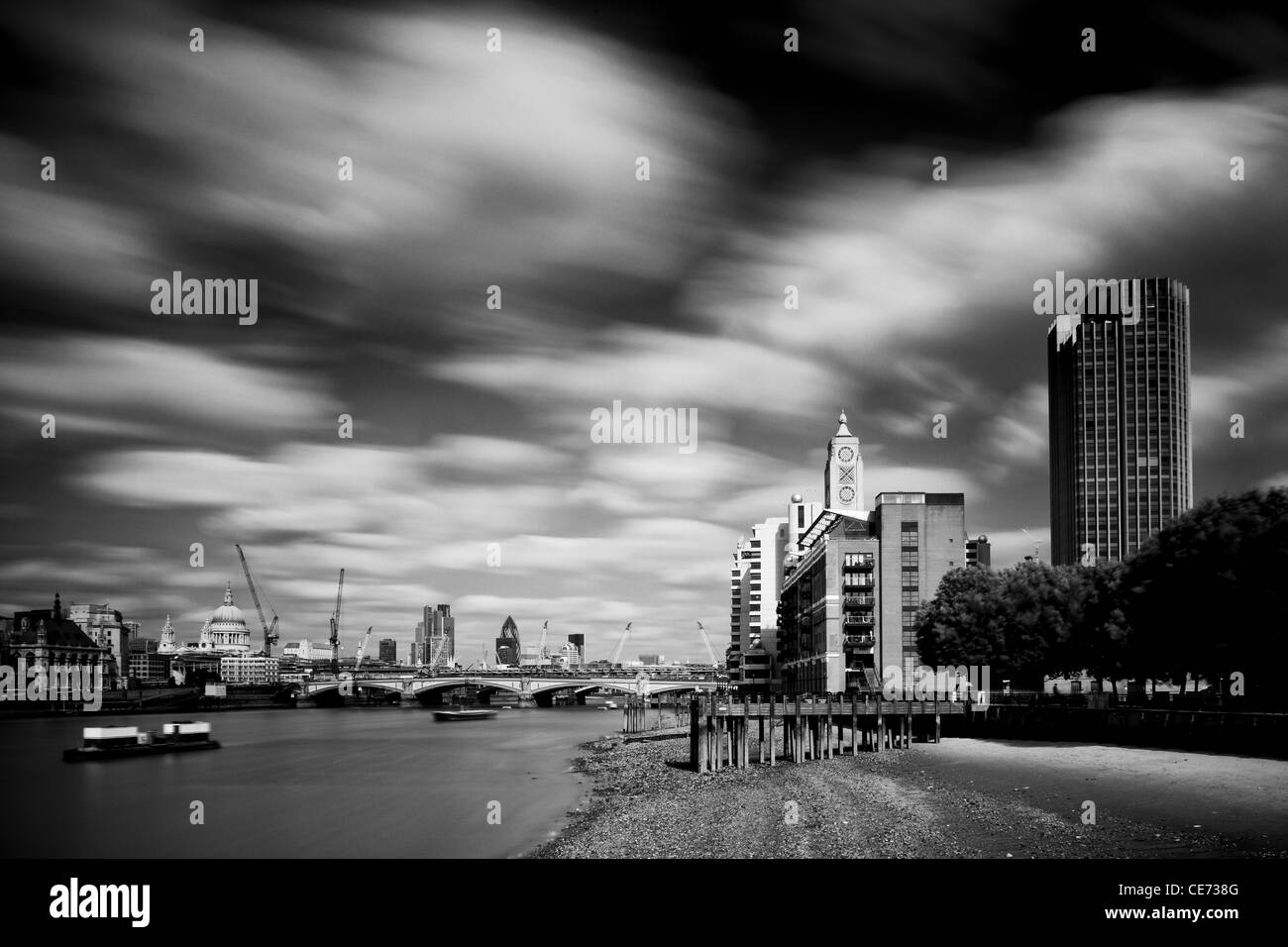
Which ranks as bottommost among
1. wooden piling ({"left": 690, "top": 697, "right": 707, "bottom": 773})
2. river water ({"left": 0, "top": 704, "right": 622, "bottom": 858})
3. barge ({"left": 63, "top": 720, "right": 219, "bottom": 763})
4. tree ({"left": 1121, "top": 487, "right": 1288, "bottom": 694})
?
barge ({"left": 63, "top": 720, "right": 219, "bottom": 763})

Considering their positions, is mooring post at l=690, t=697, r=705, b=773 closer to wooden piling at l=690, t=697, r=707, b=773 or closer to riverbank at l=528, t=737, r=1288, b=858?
wooden piling at l=690, t=697, r=707, b=773

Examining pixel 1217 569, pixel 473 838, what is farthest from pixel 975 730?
pixel 473 838

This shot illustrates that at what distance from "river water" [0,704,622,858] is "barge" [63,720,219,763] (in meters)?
2.60

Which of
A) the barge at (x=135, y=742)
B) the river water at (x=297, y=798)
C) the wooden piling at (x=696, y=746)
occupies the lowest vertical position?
the barge at (x=135, y=742)

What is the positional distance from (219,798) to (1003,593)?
6960 cm

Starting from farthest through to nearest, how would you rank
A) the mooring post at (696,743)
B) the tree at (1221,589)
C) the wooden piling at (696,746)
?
1. the mooring post at (696,743)
2. the wooden piling at (696,746)
3. the tree at (1221,589)

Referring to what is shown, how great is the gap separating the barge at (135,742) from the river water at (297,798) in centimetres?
260

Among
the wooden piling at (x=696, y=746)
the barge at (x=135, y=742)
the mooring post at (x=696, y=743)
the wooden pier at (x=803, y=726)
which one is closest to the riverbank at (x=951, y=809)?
the wooden piling at (x=696, y=746)

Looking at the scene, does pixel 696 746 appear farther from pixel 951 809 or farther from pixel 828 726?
pixel 951 809

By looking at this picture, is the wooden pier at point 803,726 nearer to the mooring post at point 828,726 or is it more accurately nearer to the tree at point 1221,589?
A: the mooring post at point 828,726

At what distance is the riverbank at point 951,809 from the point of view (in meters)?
38.6

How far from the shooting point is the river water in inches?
2128

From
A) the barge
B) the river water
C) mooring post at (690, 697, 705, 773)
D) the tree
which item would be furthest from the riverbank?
the barge
